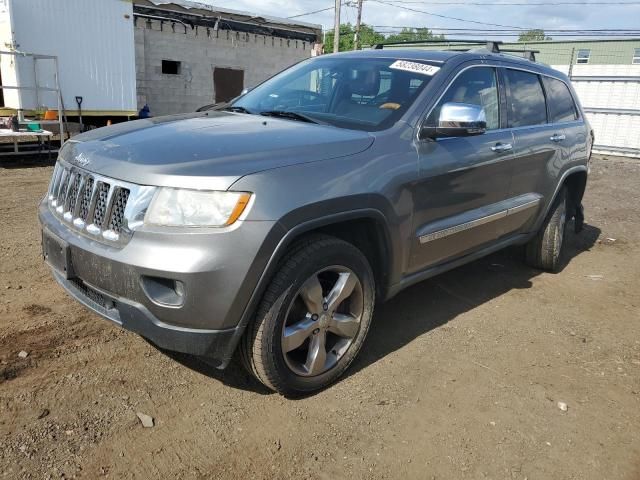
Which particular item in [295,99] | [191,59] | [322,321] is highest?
[191,59]

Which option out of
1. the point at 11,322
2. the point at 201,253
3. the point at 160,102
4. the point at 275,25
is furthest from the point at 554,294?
the point at 275,25

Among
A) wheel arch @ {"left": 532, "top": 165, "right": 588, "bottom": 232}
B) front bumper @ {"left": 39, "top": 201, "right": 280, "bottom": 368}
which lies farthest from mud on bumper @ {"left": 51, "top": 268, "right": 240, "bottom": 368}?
wheel arch @ {"left": 532, "top": 165, "right": 588, "bottom": 232}

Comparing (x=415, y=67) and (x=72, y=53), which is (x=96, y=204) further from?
(x=72, y=53)

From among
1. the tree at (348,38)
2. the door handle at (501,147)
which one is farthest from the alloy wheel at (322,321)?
the tree at (348,38)

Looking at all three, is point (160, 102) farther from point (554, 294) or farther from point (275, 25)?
point (554, 294)

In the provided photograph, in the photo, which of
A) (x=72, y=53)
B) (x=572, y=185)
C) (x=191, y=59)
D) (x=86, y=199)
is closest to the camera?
(x=86, y=199)

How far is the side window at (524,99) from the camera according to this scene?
172 inches

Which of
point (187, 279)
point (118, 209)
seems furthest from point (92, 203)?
point (187, 279)

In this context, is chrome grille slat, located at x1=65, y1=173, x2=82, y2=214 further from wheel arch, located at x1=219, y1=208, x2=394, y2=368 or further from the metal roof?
the metal roof

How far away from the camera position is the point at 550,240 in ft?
17.0

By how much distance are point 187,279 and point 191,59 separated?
17.0 meters

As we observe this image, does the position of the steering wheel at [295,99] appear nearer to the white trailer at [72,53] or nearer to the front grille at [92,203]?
the front grille at [92,203]

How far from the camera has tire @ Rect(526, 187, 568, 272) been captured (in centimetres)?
518

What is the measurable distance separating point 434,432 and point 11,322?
271 cm
